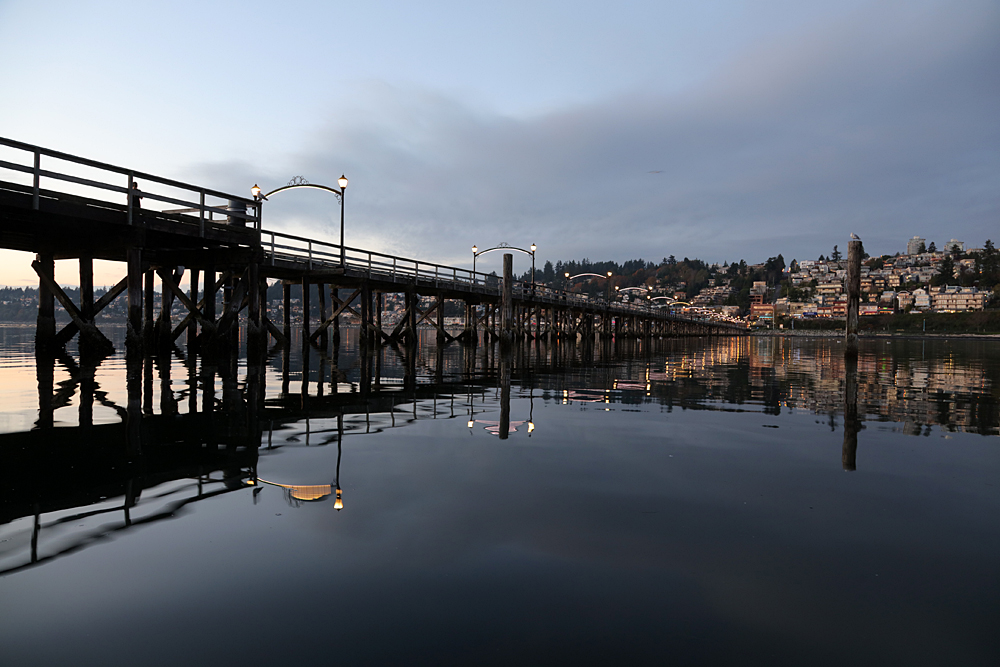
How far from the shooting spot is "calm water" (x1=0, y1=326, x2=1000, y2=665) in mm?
2533

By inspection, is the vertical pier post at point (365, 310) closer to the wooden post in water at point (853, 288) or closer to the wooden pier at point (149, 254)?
the wooden pier at point (149, 254)

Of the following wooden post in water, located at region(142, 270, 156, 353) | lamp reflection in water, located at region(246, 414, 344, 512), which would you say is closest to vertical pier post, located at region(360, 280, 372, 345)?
wooden post in water, located at region(142, 270, 156, 353)

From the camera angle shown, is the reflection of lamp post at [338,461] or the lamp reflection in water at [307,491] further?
the lamp reflection in water at [307,491]

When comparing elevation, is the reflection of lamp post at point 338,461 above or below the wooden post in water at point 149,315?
below

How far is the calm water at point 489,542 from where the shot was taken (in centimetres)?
253

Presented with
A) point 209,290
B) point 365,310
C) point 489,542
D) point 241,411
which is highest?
point 209,290

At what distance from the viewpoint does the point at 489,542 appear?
3650 mm

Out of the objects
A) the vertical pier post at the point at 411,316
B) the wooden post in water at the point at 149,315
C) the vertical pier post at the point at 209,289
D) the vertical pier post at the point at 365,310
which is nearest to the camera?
the vertical pier post at the point at 209,289

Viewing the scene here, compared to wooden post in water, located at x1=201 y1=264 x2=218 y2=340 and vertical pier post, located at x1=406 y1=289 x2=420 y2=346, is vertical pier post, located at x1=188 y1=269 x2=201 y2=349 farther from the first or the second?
vertical pier post, located at x1=406 y1=289 x2=420 y2=346

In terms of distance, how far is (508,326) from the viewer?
104 ft

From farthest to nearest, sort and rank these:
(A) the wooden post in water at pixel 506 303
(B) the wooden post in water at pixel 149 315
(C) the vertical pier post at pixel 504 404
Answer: (A) the wooden post in water at pixel 506 303, (B) the wooden post in water at pixel 149 315, (C) the vertical pier post at pixel 504 404

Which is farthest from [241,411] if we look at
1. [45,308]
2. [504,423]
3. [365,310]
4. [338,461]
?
[365,310]

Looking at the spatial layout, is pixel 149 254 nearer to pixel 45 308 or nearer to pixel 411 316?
pixel 45 308

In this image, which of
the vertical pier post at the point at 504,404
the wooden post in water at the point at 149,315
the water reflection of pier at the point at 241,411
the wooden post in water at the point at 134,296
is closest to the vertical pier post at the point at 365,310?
the water reflection of pier at the point at 241,411
